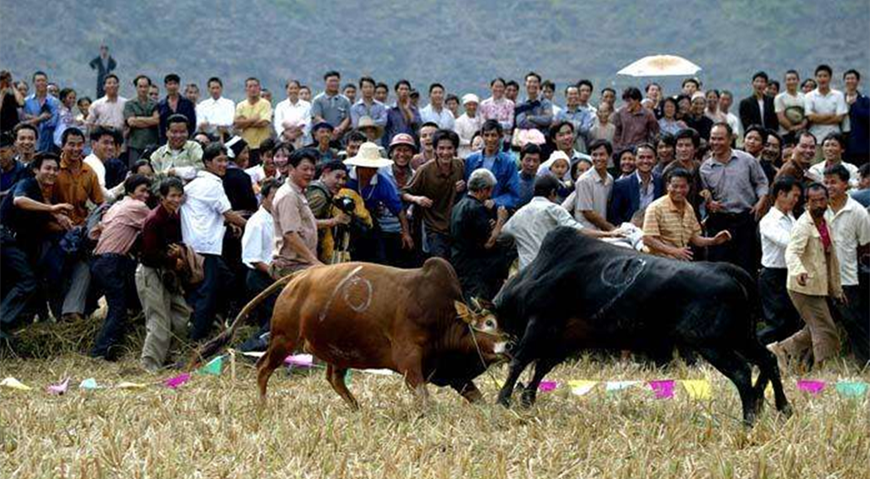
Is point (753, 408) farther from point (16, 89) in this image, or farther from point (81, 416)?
point (16, 89)

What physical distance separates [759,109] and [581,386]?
8828mm

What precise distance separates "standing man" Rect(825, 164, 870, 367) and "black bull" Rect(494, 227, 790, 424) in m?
3.51

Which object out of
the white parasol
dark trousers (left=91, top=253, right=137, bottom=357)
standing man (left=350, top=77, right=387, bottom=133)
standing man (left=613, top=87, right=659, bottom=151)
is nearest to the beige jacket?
standing man (left=613, top=87, right=659, bottom=151)

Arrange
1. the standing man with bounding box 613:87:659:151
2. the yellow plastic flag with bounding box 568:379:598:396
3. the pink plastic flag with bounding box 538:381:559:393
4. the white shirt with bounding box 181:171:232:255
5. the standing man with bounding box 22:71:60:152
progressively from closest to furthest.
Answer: the yellow plastic flag with bounding box 568:379:598:396, the pink plastic flag with bounding box 538:381:559:393, the white shirt with bounding box 181:171:232:255, the standing man with bounding box 613:87:659:151, the standing man with bounding box 22:71:60:152

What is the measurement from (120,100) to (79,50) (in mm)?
11904

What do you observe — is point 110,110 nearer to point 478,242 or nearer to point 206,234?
point 206,234

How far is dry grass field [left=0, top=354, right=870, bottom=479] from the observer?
820 centimetres

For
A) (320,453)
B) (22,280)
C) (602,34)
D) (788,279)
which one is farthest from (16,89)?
(602,34)

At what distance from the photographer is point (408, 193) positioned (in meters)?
15.1

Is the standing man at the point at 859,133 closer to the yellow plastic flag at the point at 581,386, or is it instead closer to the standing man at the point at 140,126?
the yellow plastic flag at the point at 581,386

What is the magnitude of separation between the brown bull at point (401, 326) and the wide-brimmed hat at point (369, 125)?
7.68 metres

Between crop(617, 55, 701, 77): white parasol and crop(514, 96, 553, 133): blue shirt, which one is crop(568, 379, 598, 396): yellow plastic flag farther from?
crop(617, 55, 701, 77): white parasol

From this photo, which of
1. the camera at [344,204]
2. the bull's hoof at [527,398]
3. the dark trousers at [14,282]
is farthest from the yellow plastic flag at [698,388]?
the dark trousers at [14,282]

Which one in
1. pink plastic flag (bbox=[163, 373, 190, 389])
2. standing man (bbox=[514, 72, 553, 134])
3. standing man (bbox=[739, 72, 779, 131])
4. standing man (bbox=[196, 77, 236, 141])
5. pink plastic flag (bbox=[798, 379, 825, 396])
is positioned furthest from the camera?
standing man (bbox=[196, 77, 236, 141])
